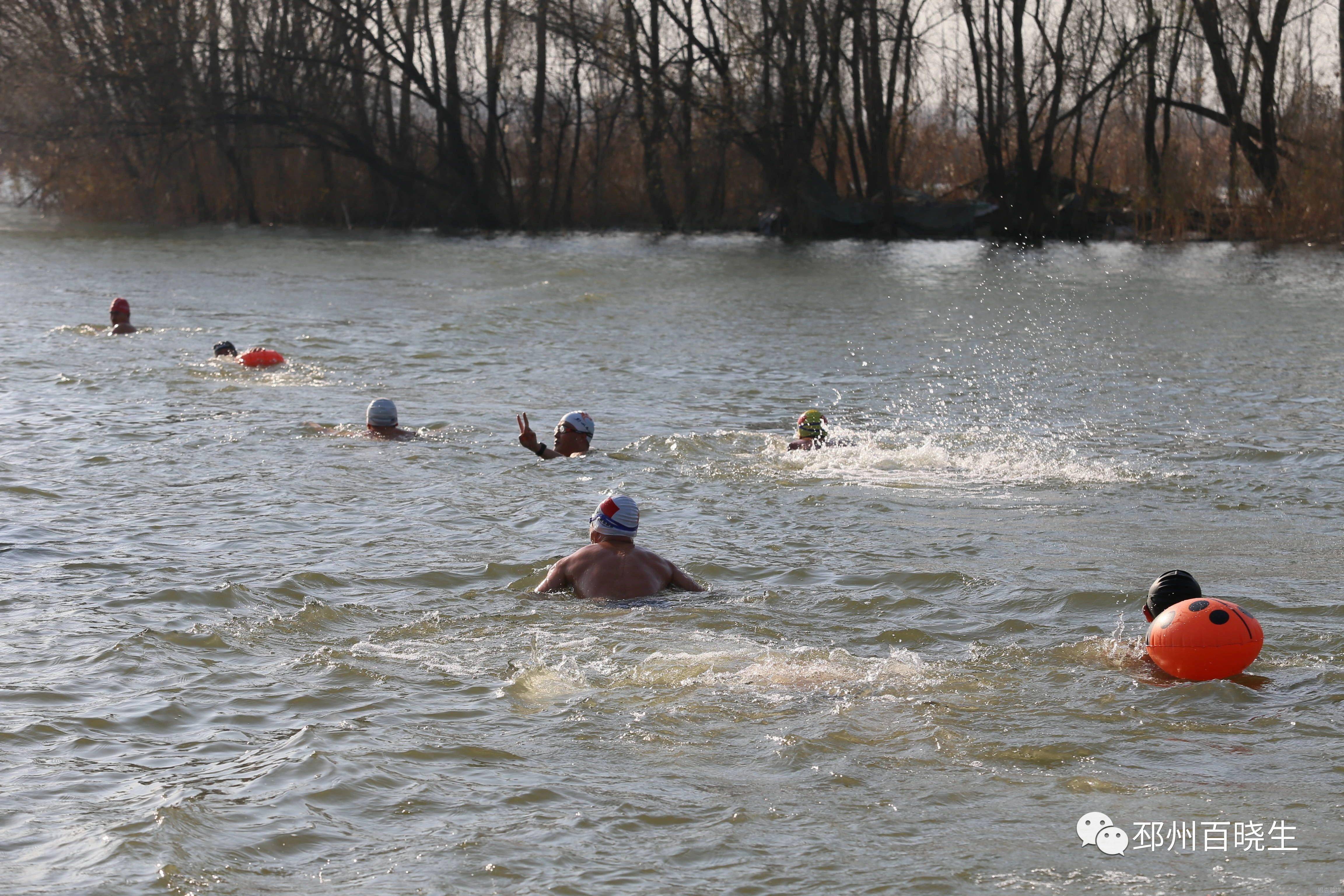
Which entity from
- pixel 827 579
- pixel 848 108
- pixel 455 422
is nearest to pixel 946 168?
pixel 848 108

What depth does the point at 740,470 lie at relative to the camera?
41.9ft

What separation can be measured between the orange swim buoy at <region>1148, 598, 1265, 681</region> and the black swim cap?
1.21 ft

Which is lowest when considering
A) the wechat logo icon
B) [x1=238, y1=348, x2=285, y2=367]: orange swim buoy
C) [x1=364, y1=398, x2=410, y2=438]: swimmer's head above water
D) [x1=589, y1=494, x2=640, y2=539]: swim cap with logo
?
the wechat logo icon

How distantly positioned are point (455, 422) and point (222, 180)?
37.2 m

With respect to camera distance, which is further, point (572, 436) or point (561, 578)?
point (572, 436)

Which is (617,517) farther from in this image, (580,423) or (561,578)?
(580,423)

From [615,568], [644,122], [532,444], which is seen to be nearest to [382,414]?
[532,444]

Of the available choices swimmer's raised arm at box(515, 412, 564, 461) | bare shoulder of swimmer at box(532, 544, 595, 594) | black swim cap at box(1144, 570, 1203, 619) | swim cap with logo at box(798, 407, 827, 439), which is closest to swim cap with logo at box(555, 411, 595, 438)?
swimmer's raised arm at box(515, 412, 564, 461)

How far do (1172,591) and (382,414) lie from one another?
8.41 meters

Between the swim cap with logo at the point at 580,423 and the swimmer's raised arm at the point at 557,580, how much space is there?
14.2ft

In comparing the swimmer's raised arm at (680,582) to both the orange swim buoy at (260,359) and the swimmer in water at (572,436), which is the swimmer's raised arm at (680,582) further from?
the orange swim buoy at (260,359)

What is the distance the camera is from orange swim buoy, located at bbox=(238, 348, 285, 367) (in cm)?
1853

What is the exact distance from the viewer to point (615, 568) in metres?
8.66

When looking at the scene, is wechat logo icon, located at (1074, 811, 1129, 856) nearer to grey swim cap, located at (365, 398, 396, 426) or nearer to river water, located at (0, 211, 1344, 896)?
river water, located at (0, 211, 1344, 896)
